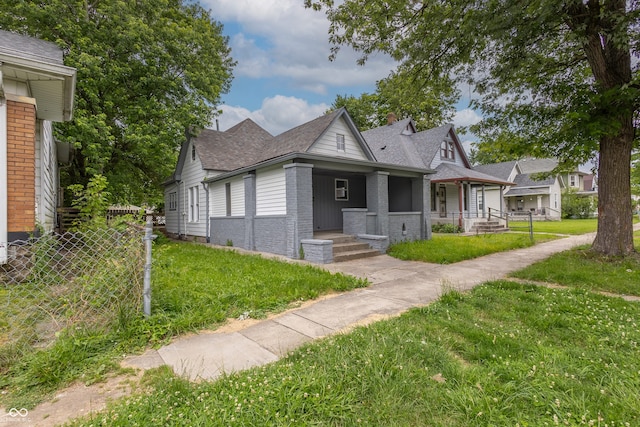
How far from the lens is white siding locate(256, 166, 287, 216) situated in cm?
922

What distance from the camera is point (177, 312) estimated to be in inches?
153

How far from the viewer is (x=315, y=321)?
12.8 ft

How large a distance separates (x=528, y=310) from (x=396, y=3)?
24.2 feet

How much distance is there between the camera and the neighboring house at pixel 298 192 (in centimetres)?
879

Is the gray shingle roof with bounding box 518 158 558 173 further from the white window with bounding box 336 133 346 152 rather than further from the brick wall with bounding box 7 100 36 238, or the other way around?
the brick wall with bounding box 7 100 36 238

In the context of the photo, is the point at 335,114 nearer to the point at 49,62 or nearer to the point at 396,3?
the point at 396,3

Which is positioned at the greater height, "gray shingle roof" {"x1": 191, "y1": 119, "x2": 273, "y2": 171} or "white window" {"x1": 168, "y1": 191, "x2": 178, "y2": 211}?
"gray shingle roof" {"x1": 191, "y1": 119, "x2": 273, "y2": 171}

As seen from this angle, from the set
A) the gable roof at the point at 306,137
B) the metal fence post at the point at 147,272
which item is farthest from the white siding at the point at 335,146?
the metal fence post at the point at 147,272

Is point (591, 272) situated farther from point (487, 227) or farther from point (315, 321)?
point (487, 227)

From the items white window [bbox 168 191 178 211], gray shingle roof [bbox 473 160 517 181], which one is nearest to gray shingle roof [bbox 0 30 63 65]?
white window [bbox 168 191 178 211]

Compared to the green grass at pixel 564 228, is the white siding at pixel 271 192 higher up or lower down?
higher up

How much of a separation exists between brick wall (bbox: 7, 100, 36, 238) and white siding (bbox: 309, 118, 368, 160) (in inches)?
324

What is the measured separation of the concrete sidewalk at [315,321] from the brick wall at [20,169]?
419 cm

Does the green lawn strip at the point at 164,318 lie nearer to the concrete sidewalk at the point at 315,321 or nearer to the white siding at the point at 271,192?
the concrete sidewalk at the point at 315,321
